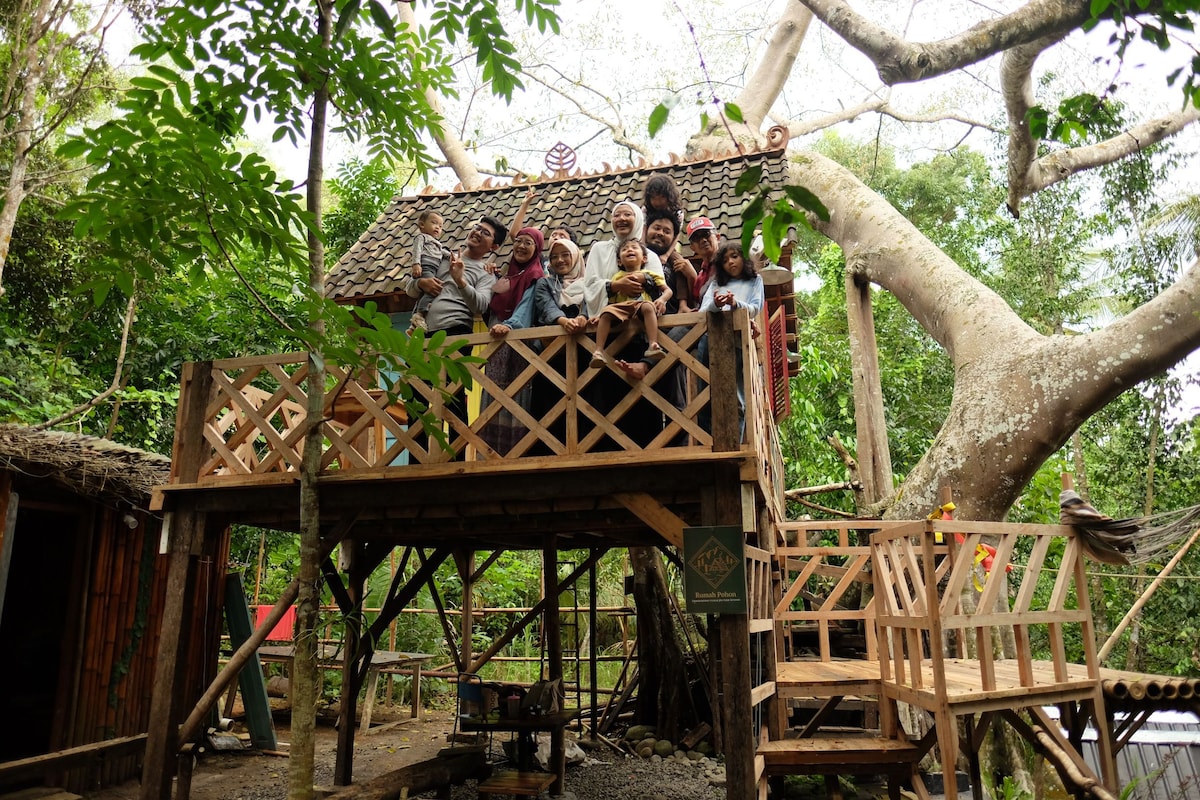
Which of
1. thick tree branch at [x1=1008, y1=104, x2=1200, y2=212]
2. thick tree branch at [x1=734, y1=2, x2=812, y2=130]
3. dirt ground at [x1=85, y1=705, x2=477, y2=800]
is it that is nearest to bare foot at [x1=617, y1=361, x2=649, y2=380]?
dirt ground at [x1=85, y1=705, x2=477, y2=800]

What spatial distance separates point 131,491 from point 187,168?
5.01 metres

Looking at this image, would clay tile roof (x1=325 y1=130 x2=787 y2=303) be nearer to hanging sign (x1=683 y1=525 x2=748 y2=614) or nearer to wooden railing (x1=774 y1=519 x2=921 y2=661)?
wooden railing (x1=774 y1=519 x2=921 y2=661)

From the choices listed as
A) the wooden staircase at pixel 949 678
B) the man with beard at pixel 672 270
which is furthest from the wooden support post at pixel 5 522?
the wooden staircase at pixel 949 678

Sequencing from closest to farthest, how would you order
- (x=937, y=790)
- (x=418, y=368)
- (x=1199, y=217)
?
(x=418, y=368) < (x=937, y=790) < (x=1199, y=217)

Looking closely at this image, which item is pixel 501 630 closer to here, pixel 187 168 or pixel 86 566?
pixel 86 566

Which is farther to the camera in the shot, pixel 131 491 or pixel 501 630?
pixel 501 630

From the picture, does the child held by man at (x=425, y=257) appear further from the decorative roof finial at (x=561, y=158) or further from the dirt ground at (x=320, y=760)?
the dirt ground at (x=320, y=760)

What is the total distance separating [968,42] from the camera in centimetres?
793

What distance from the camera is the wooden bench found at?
6828mm

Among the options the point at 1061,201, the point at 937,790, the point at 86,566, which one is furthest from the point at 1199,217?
the point at 86,566

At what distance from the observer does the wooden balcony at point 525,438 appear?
4.99 m

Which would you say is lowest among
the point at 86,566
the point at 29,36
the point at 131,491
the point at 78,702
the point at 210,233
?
the point at 78,702

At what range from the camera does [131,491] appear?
7.69 m

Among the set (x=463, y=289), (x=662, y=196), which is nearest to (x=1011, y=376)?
(x=662, y=196)
